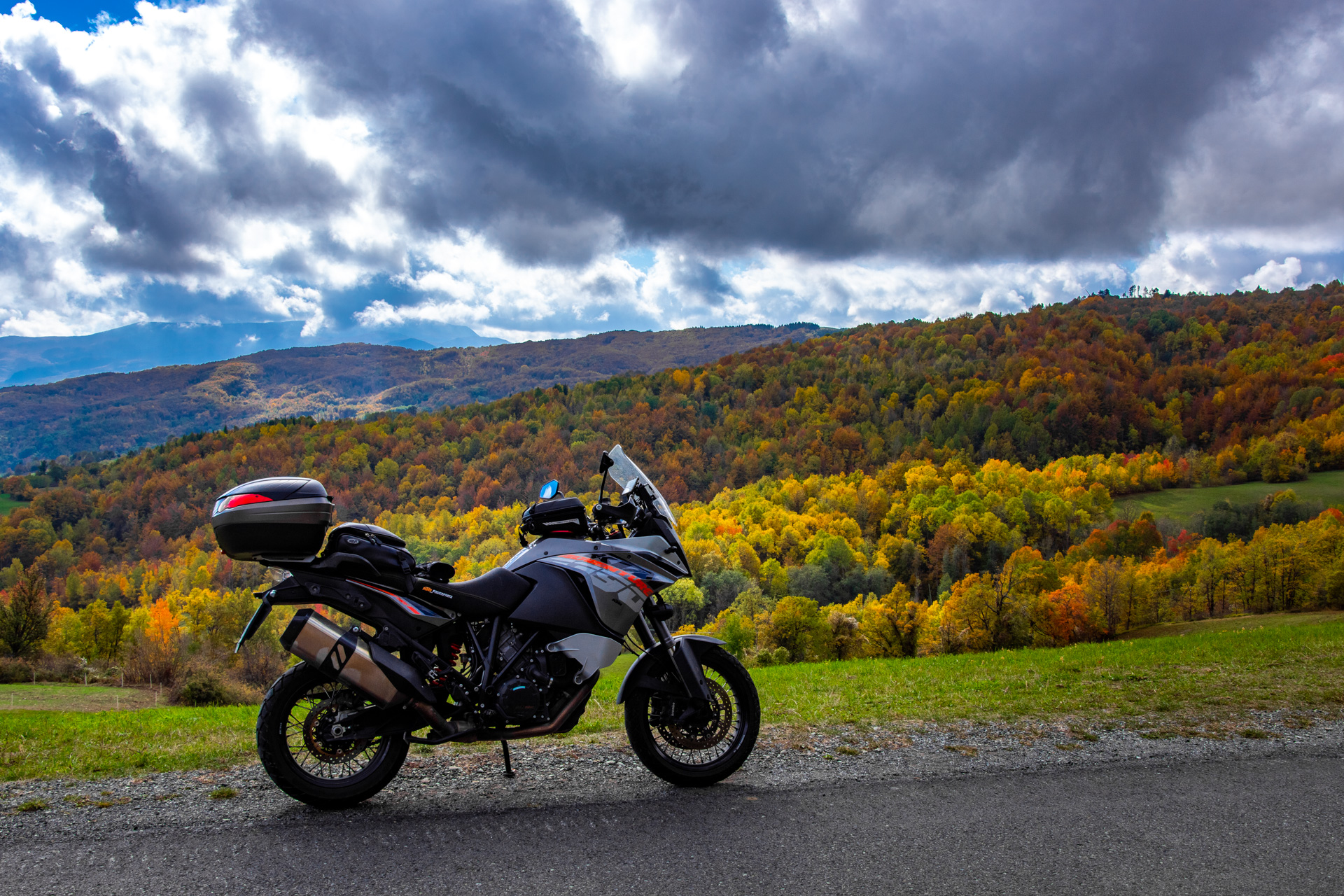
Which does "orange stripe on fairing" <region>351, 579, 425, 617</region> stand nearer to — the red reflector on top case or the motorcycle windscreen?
the red reflector on top case

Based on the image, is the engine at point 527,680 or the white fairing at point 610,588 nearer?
the engine at point 527,680

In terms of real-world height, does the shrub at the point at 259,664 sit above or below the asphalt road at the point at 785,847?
below

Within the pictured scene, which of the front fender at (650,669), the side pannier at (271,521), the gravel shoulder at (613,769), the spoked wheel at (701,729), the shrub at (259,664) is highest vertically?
the side pannier at (271,521)

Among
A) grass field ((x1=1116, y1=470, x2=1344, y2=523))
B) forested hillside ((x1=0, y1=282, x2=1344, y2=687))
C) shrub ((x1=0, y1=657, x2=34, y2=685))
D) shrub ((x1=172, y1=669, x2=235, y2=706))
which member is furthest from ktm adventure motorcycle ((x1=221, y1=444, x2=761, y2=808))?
grass field ((x1=1116, y1=470, x2=1344, y2=523))

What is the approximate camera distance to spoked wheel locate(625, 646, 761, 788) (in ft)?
15.4

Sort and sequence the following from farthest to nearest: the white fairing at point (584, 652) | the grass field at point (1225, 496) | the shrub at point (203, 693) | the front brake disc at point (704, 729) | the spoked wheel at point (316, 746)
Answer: the grass field at point (1225, 496) → the shrub at point (203, 693) → the front brake disc at point (704, 729) → the white fairing at point (584, 652) → the spoked wheel at point (316, 746)

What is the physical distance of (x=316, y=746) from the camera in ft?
14.2

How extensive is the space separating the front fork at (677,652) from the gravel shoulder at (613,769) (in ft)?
2.01

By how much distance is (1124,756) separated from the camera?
517 centimetres

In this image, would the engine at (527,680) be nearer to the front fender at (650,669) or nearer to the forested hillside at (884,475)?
the front fender at (650,669)

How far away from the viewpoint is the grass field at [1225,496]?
294 feet

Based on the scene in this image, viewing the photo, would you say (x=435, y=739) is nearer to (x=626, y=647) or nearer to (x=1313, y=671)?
(x=626, y=647)

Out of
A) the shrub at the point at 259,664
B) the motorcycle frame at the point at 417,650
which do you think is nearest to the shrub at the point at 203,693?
the shrub at the point at 259,664

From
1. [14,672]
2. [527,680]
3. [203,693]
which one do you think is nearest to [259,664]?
[203,693]
